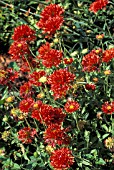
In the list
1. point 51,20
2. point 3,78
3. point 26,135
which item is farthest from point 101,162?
point 51,20

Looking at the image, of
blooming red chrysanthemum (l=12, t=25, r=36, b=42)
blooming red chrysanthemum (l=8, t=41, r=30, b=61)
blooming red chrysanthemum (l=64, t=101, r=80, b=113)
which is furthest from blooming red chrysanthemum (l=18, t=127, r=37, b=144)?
blooming red chrysanthemum (l=12, t=25, r=36, b=42)

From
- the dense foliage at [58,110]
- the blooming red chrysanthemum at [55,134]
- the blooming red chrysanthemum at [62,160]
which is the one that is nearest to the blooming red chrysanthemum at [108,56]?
the dense foliage at [58,110]

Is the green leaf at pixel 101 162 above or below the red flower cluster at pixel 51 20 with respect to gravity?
below

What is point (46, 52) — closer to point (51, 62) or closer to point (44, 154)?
point (51, 62)

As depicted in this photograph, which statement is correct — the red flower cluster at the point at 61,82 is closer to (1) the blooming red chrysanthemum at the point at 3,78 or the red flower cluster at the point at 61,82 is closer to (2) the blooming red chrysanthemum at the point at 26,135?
(2) the blooming red chrysanthemum at the point at 26,135

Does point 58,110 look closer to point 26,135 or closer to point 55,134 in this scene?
point 55,134

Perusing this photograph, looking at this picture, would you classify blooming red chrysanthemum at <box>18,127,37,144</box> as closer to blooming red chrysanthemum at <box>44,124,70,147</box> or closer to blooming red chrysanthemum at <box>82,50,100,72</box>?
blooming red chrysanthemum at <box>44,124,70,147</box>
